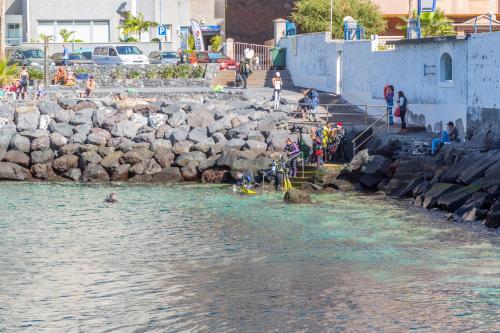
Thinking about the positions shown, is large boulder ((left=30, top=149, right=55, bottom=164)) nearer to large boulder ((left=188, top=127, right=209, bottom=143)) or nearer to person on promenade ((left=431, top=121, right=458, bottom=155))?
large boulder ((left=188, top=127, right=209, bottom=143))

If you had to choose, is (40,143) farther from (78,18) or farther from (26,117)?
(78,18)

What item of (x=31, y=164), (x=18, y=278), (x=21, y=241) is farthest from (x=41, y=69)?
(x=18, y=278)

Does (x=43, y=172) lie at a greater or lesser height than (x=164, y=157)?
lesser

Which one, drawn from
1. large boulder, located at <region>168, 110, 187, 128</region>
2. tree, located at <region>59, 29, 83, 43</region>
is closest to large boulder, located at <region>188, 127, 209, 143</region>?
large boulder, located at <region>168, 110, 187, 128</region>

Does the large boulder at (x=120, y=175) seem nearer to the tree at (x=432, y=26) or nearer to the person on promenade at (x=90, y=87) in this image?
the person on promenade at (x=90, y=87)

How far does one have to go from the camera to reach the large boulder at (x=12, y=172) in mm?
40000

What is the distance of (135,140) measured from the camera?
4259 centimetres

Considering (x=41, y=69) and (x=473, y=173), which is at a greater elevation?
Result: (x=41, y=69)

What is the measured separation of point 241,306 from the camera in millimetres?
21000

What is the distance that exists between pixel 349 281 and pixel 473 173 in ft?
33.3

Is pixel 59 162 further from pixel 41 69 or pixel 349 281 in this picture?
pixel 349 281

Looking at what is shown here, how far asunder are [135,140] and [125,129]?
792mm

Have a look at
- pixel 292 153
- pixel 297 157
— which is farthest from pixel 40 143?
pixel 297 157

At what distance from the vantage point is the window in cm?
3853
